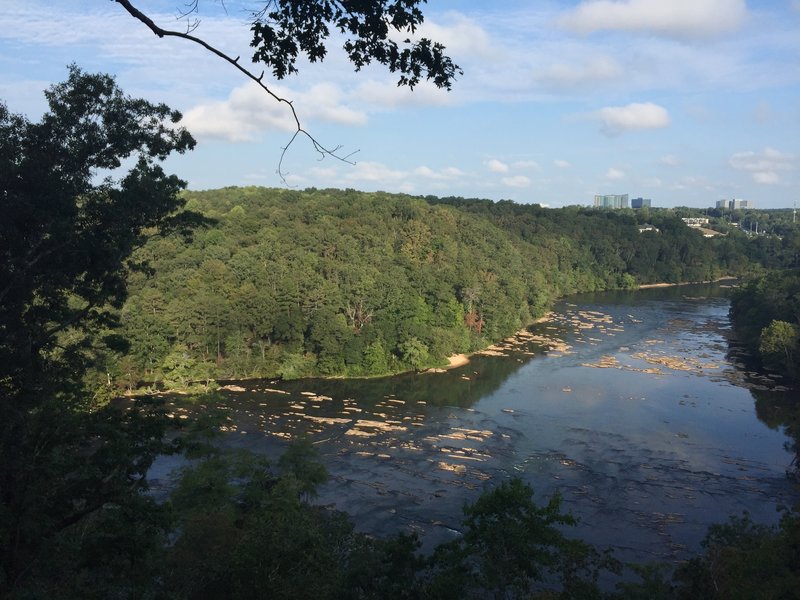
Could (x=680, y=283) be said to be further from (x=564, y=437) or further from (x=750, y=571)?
(x=750, y=571)

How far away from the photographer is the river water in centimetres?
1867

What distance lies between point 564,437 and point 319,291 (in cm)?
1948

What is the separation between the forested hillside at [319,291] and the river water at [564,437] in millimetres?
2817

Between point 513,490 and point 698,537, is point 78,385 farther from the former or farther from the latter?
point 698,537

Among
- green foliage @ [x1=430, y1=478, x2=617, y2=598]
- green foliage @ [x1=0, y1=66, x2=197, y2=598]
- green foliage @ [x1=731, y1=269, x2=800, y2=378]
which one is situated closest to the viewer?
green foliage @ [x1=0, y1=66, x2=197, y2=598]

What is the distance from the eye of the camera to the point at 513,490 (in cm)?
1147

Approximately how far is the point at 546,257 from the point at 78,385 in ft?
230

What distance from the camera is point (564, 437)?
25328mm

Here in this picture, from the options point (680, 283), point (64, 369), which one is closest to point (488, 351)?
point (64, 369)

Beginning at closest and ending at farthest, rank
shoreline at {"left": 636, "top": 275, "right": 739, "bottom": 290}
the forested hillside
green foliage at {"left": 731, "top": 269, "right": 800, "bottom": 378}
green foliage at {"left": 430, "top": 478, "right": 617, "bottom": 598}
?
green foliage at {"left": 430, "top": 478, "right": 617, "bottom": 598} < the forested hillside < green foliage at {"left": 731, "top": 269, "right": 800, "bottom": 378} < shoreline at {"left": 636, "top": 275, "right": 739, "bottom": 290}

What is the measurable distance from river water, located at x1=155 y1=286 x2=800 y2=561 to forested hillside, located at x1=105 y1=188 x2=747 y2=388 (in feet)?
9.24

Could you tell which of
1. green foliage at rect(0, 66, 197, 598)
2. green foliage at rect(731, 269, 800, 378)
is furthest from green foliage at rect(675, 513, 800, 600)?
green foliage at rect(731, 269, 800, 378)

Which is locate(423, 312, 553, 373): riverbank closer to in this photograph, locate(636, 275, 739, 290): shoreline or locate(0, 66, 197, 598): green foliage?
locate(0, 66, 197, 598): green foliage

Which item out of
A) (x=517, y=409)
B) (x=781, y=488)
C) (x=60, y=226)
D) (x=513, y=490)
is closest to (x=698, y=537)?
(x=781, y=488)
